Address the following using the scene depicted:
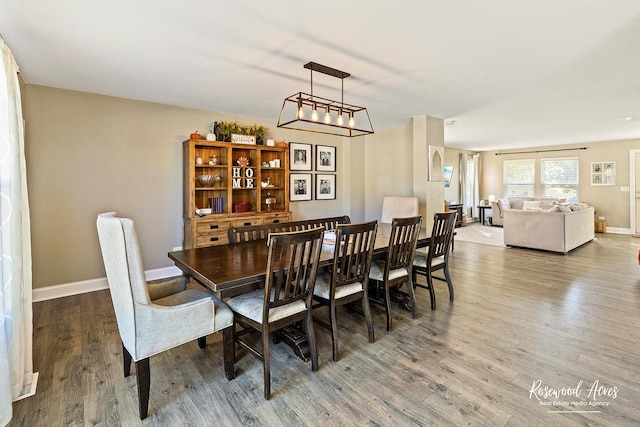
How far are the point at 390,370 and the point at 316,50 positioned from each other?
2.59 meters

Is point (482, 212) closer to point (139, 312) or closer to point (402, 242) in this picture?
point (402, 242)

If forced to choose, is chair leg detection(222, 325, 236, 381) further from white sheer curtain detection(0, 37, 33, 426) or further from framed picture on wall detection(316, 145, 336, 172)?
framed picture on wall detection(316, 145, 336, 172)

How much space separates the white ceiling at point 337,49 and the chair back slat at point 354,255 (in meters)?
1.49

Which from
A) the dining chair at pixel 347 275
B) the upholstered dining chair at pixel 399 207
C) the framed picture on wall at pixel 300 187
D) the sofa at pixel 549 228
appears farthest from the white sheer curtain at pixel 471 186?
the dining chair at pixel 347 275

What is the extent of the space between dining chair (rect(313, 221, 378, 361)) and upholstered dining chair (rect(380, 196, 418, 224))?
2.94 metres

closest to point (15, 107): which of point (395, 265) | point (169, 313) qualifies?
point (169, 313)

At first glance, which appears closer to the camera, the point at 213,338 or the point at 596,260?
the point at 213,338

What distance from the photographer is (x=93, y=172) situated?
394cm

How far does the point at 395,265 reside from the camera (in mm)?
2838

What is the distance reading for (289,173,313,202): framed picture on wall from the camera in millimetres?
5766

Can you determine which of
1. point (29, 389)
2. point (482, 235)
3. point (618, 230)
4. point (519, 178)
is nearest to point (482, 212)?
point (519, 178)

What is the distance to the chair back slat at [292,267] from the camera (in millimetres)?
1850

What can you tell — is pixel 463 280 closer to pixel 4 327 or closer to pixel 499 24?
pixel 499 24

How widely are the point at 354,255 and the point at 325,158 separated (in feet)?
13.1
